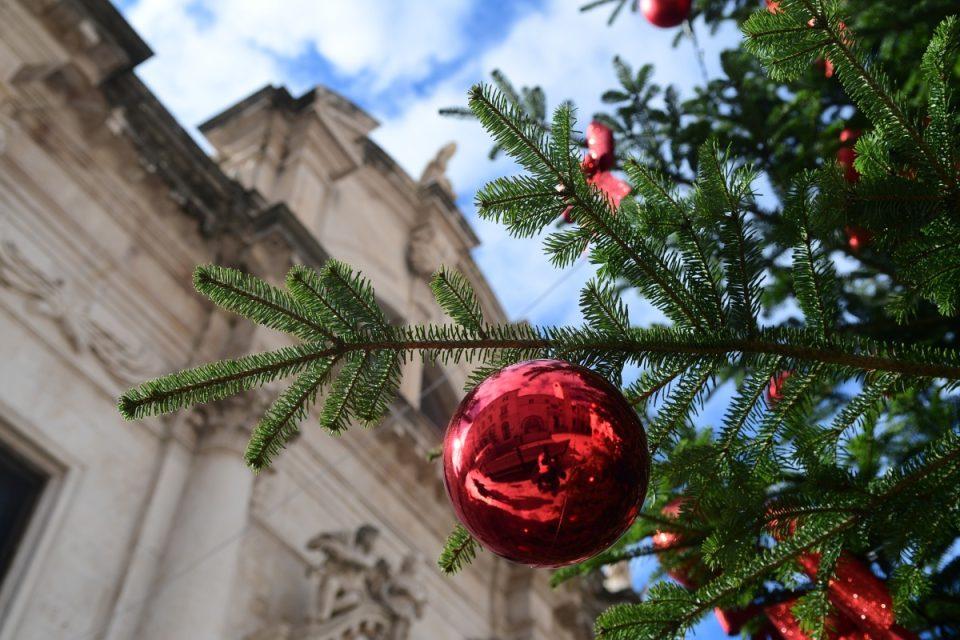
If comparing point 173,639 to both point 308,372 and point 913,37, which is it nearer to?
point 308,372

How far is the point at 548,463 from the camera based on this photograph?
74.2 inches

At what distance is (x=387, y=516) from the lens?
10086mm

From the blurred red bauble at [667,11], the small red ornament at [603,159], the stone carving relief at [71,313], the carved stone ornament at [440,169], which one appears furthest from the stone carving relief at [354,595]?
the carved stone ornament at [440,169]

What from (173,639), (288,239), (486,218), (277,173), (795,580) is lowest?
(795,580)

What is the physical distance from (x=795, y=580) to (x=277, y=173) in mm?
11008

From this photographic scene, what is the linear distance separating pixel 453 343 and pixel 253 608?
20.9ft

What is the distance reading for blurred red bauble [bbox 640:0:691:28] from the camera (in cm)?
521

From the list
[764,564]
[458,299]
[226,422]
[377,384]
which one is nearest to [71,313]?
[226,422]

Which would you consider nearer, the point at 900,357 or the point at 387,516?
the point at 900,357

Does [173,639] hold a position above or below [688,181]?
below

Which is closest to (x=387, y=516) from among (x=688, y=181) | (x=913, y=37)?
(x=688, y=181)

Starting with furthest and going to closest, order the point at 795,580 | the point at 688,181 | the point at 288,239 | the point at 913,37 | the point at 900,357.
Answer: the point at 288,239
the point at 688,181
the point at 913,37
the point at 795,580
the point at 900,357

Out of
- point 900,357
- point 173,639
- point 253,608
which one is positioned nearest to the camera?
point 900,357

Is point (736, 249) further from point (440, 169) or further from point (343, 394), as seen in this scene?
point (440, 169)
